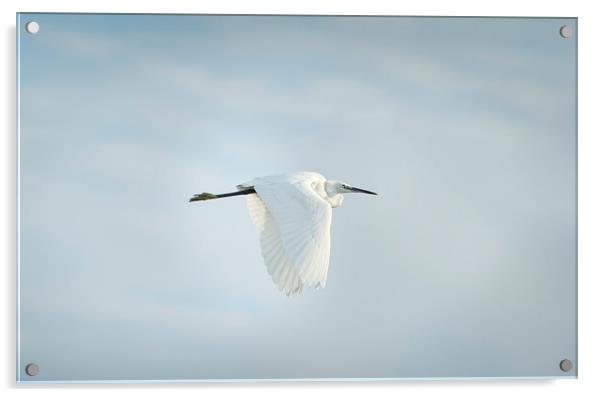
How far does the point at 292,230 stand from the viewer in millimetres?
2029

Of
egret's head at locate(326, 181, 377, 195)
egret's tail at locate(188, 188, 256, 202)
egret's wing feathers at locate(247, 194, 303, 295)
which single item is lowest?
egret's wing feathers at locate(247, 194, 303, 295)

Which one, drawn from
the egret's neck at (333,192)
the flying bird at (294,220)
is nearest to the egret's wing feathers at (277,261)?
the flying bird at (294,220)

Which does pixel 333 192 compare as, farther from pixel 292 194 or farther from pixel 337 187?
pixel 292 194

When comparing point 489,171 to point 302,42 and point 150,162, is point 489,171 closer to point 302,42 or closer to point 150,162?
point 302,42

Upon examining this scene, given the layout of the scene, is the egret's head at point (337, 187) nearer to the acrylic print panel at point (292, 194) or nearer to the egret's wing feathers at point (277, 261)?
the acrylic print panel at point (292, 194)

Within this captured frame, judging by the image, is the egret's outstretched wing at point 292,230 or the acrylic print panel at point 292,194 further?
the acrylic print panel at point 292,194

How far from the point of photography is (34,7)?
2.17m

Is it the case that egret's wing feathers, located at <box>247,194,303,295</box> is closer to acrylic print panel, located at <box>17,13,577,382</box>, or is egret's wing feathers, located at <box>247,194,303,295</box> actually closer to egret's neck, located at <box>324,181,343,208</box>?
acrylic print panel, located at <box>17,13,577,382</box>

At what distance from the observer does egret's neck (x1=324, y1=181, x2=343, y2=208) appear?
216cm

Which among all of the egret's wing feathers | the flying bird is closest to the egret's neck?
the flying bird

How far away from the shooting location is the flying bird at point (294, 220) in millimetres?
2016

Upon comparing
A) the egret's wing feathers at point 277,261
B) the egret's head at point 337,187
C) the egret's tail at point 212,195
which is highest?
the egret's head at point 337,187

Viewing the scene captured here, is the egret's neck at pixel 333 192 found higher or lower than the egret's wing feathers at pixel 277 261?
higher

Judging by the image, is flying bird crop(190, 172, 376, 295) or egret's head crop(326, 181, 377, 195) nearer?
flying bird crop(190, 172, 376, 295)
